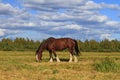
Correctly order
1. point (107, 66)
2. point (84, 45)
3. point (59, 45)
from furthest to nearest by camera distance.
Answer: point (84, 45) < point (59, 45) < point (107, 66)

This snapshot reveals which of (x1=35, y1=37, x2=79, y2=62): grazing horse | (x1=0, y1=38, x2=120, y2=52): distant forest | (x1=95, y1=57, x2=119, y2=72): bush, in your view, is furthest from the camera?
(x1=0, y1=38, x2=120, y2=52): distant forest

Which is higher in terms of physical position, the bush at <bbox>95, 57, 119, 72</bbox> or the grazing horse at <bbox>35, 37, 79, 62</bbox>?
the grazing horse at <bbox>35, 37, 79, 62</bbox>

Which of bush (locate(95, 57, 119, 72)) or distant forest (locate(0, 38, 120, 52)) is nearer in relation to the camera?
bush (locate(95, 57, 119, 72))

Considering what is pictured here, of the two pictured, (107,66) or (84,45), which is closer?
(107,66)

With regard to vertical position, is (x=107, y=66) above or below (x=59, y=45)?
below

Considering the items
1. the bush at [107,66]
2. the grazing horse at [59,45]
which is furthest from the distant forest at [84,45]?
the bush at [107,66]

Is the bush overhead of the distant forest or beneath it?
beneath

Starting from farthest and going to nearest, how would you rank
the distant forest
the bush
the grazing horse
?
1. the distant forest
2. the grazing horse
3. the bush

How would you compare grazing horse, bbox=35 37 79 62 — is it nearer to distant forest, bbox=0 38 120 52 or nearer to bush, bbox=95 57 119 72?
bush, bbox=95 57 119 72

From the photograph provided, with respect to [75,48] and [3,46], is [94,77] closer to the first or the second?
[75,48]

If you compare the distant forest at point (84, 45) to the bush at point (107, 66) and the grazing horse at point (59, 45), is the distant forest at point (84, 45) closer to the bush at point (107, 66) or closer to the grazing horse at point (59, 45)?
the grazing horse at point (59, 45)

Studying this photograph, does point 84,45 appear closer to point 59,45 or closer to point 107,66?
point 59,45

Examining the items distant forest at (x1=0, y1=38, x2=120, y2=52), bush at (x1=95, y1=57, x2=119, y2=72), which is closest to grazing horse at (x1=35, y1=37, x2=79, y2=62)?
bush at (x1=95, y1=57, x2=119, y2=72)

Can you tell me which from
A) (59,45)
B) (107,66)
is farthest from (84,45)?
(107,66)
